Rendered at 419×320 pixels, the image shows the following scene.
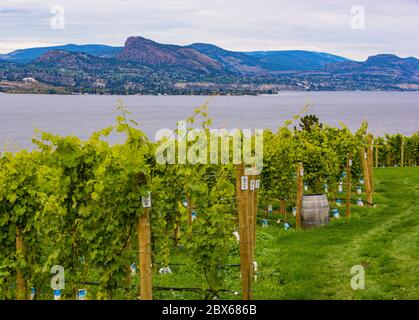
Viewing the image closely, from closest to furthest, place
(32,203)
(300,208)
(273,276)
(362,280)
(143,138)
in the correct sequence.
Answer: (143,138), (32,203), (362,280), (273,276), (300,208)

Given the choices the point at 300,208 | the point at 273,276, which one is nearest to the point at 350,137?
the point at 300,208

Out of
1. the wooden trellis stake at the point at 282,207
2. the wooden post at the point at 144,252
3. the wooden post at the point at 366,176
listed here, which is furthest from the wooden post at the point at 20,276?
the wooden post at the point at 366,176

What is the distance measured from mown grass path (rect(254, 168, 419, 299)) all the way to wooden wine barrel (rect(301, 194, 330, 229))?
1.18ft

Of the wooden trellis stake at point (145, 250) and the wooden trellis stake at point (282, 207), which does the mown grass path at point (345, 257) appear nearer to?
the wooden trellis stake at point (282, 207)

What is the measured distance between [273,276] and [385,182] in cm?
1531

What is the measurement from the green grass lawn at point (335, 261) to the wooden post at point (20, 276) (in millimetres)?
→ 2257

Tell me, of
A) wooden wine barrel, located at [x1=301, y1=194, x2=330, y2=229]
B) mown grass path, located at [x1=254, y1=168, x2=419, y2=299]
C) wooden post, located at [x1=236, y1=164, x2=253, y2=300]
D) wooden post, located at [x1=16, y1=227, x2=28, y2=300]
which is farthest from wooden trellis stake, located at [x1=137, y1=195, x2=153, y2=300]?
wooden wine barrel, located at [x1=301, y1=194, x2=330, y2=229]

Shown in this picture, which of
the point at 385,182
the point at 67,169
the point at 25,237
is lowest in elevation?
the point at 385,182

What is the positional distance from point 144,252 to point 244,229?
2.00m

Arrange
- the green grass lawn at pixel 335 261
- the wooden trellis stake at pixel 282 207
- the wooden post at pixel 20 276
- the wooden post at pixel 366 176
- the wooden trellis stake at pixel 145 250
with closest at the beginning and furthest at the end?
the wooden trellis stake at pixel 145 250, the wooden post at pixel 20 276, the green grass lawn at pixel 335 261, the wooden trellis stake at pixel 282 207, the wooden post at pixel 366 176

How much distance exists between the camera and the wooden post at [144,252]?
26.2ft

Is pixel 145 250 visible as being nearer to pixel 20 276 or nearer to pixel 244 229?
pixel 244 229
